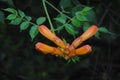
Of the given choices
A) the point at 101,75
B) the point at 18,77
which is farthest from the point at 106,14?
the point at 18,77

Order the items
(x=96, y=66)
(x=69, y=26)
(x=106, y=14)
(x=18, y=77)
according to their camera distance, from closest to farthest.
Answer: (x=69, y=26), (x=106, y=14), (x=18, y=77), (x=96, y=66)

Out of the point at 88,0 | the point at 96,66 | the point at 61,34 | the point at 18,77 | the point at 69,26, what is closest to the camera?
the point at 69,26

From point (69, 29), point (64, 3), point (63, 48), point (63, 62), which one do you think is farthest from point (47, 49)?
point (63, 62)

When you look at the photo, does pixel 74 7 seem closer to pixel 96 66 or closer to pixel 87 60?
pixel 96 66

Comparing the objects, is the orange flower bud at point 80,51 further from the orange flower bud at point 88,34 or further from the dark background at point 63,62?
the dark background at point 63,62

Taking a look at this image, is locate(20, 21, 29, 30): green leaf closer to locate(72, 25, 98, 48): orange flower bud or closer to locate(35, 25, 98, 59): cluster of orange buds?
locate(35, 25, 98, 59): cluster of orange buds

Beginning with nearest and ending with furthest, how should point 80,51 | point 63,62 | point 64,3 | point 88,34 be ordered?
1. point 80,51
2. point 88,34
3. point 64,3
4. point 63,62

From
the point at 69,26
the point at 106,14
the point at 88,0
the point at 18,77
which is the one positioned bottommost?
the point at 18,77

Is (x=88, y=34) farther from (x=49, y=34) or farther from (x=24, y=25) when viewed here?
(x=24, y=25)

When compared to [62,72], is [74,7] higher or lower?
higher
